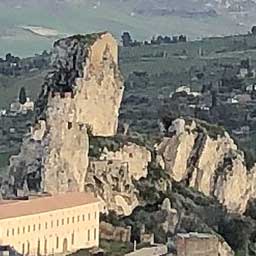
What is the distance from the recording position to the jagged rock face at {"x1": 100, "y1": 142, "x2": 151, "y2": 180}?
7750cm

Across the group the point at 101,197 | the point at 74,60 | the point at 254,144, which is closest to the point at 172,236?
the point at 101,197

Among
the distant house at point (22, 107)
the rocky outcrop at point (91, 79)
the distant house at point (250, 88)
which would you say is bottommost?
the distant house at point (22, 107)

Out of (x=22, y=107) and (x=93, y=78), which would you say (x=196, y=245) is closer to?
(x=93, y=78)

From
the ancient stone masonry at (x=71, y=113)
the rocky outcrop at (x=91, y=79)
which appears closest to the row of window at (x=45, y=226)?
the ancient stone masonry at (x=71, y=113)

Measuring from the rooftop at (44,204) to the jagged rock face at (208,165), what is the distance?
55.8 ft

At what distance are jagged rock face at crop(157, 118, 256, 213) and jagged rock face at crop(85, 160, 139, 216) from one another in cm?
822

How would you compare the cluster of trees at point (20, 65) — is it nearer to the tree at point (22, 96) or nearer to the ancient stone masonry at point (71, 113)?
the tree at point (22, 96)

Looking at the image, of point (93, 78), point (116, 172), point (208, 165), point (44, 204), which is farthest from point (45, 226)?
point (208, 165)

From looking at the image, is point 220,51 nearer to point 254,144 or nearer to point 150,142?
point 254,144

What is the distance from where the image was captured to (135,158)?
258ft

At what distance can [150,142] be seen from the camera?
84562 millimetres

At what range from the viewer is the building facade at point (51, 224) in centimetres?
6225

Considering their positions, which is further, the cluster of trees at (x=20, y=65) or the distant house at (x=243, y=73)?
the cluster of trees at (x=20, y=65)

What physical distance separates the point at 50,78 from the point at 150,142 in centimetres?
726
